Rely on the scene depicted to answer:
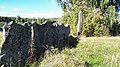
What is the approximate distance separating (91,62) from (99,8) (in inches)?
918

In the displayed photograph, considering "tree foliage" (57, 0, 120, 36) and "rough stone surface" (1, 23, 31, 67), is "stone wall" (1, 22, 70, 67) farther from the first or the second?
"tree foliage" (57, 0, 120, 36)

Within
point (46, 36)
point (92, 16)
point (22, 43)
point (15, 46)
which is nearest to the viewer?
point (15, 46)

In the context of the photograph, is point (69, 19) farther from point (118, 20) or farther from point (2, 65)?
point (2, 65)

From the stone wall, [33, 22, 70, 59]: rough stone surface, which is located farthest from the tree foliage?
the stone wall

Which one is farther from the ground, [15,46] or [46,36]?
[15,46]

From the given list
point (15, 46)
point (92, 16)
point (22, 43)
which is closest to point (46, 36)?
point (22, 43)

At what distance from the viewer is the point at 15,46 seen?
1068 centimetres

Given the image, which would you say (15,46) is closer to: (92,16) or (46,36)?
(46,36)

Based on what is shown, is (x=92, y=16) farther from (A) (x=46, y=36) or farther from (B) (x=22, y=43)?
(B) (x=22, y=43)

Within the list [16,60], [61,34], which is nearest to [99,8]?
[61,34]

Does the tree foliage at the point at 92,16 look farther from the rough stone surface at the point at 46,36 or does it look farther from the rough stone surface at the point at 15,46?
the rough stone surface at the point at 15,46

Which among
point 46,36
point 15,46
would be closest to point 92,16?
point 46,36

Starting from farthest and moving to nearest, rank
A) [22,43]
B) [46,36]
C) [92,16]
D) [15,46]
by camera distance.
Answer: [92,16] < [46,36] < [22,43] < [15,46]

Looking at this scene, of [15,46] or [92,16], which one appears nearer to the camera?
[15,46]
